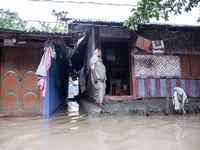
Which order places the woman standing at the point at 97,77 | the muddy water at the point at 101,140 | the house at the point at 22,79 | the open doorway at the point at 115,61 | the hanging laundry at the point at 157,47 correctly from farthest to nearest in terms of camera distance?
the open doorway at the point at 115,61
the hanging laundry at the point at 157,47
the house at the point at 22,79
the woman standing at the point at 97,77
the muddy water at the point at 101,140

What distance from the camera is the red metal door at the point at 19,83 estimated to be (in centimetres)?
516

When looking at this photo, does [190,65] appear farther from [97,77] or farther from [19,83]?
[19,83]

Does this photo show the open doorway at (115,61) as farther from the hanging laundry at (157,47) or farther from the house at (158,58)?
the hanging laundry at (157,47)

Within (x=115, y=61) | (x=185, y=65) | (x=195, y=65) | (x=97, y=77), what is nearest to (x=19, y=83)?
(x=97, y=77)

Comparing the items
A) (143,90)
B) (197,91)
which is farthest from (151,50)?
(197,91)

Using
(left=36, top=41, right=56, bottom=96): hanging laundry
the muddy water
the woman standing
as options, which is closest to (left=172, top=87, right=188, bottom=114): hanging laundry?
the muddy water

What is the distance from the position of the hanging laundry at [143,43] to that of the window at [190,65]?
1.76 metres

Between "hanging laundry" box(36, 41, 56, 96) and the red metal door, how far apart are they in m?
0.71

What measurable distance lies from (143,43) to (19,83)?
5.02 m

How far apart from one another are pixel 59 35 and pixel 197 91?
6.28 metres

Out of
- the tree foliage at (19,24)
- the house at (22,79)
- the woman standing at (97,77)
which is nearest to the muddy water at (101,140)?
the woman standing at (97,77)

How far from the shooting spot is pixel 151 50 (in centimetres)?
629

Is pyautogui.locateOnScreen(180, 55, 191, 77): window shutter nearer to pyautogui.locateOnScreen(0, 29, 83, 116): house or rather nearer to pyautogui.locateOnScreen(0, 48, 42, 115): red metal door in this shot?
pyautogui.locateOnScreen(0, 29, 83, 116): house

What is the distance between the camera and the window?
21.5 ft
